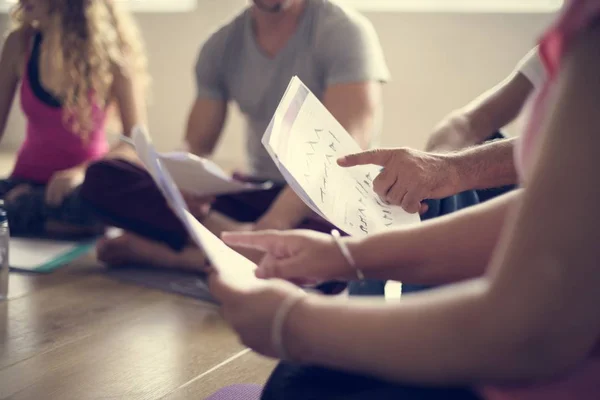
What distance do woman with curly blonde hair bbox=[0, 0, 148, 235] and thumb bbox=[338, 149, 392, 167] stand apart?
1212 mm

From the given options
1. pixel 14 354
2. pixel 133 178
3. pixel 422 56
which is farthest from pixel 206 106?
pixel 422 56

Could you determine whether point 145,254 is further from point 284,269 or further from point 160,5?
point 160,5

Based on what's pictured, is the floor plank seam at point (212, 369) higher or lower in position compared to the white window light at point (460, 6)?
lower

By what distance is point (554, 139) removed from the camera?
0.40m

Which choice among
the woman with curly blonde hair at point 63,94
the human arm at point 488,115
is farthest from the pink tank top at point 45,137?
the human arm at point 488,115

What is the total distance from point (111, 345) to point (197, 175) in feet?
1.27

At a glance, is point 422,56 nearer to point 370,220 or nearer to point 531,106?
point 370,220

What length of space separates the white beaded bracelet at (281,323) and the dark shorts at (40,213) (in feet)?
4.88

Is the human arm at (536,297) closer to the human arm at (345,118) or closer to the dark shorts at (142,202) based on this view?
the human arm at (345,118)

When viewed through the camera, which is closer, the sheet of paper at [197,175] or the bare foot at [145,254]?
the sheet of paper at [197,175]

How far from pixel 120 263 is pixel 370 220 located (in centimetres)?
101

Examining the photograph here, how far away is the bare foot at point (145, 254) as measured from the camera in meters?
1.65

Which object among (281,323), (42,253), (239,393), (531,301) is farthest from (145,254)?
(531,301)

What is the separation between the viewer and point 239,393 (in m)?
0.95
